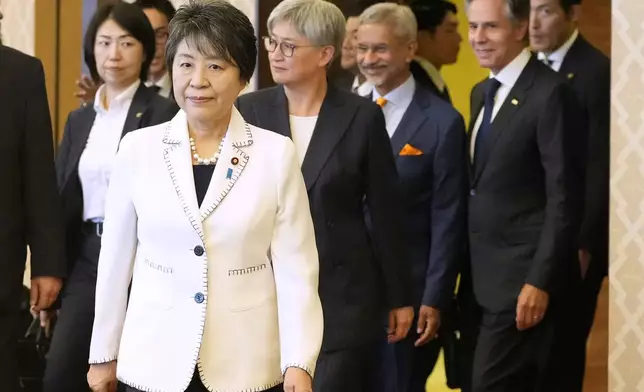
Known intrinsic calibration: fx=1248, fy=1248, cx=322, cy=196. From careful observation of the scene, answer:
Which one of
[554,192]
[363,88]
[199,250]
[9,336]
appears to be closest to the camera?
[199,250]

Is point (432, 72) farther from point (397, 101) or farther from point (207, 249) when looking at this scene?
point (207, 249)

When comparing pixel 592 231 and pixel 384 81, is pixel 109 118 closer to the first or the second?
pixel 384 81

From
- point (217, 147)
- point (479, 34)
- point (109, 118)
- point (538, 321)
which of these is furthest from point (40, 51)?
point (217, 147)

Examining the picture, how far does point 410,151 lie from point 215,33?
1.86m

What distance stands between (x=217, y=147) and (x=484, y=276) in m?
1.72

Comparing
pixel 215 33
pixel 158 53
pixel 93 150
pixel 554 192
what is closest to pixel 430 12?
pixel 158 53

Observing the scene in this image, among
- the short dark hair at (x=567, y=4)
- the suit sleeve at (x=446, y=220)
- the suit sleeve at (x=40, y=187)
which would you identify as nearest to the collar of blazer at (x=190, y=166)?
the suit sleeve at (x=40, y=187)

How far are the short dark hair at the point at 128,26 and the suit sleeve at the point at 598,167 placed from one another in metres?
1.58

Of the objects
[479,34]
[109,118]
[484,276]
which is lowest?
[484,276]

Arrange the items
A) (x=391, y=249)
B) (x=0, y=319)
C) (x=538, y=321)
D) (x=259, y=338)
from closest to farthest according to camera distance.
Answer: (x=259, y=338) < (x=0, y=319) < (x=391, y=249) < (x=538, y=321)

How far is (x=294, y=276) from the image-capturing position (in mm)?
2625

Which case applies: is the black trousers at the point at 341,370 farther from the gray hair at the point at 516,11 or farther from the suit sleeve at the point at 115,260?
the gray hair at the point at 516,11

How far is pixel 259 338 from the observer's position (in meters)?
2.61

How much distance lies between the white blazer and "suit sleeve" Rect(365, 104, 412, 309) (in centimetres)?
100
